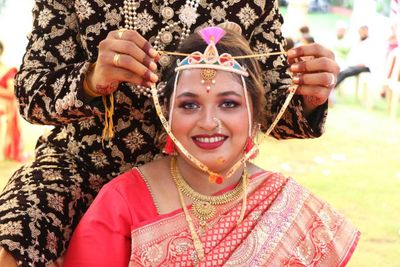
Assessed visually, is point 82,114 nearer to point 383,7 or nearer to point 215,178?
point 215,178

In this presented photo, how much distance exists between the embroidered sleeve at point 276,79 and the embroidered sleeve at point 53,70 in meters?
0.57

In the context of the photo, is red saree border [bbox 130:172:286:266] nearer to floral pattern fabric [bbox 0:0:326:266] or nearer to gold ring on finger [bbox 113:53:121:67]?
floral pattern fabric [bbox 0:0:326:266]

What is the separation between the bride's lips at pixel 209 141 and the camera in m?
1.76

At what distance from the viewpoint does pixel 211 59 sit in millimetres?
1772

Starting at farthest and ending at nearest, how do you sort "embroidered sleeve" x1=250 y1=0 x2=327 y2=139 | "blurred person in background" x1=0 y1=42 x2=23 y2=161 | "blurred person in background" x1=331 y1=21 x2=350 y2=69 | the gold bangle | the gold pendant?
"blurred person in background" x1=331 y1=21 x2=350 y2=69
"blurred person in background" x1=0 y1=42 x2=23 y2=161
"embroidered sleeve" x1=250 y1=0 x2=327 y2=139
the gold pendant
the gold bangle

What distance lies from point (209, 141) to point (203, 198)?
0.65 ft

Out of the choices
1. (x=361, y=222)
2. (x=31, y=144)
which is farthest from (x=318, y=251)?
(x=31, y=144)

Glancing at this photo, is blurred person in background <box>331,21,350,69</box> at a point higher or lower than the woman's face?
lower

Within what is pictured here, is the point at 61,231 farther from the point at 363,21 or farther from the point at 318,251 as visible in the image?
the point at 363,21

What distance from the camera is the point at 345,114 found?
8.36 meters

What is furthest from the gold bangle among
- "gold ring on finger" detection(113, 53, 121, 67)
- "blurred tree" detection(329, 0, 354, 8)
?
"blurred tree" detection(329, 0, 354, 8)

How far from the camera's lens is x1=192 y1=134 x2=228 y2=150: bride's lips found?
176cm

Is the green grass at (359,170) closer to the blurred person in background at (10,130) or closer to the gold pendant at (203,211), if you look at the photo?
the gold pendant at (203,211)

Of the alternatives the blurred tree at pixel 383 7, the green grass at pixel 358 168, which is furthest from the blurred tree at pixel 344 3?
the green grass at pixel 358 168
